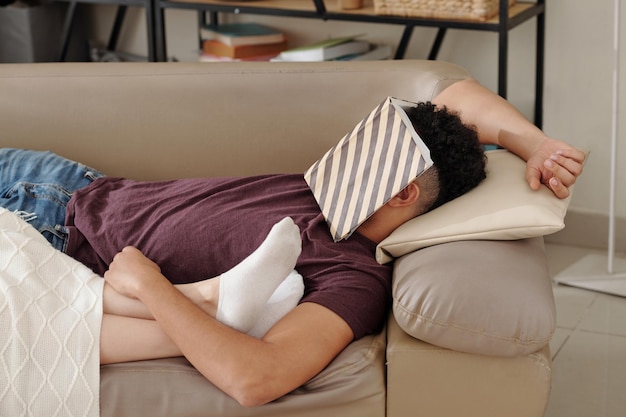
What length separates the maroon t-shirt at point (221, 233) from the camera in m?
1.63

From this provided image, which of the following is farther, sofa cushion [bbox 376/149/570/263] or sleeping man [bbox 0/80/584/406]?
sofa cushion [bbox 376/149/570/263]

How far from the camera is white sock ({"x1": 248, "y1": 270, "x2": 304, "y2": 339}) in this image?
5.28 ft

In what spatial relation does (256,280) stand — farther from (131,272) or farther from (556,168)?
(556,168)

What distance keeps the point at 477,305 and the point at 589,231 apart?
4.98ft

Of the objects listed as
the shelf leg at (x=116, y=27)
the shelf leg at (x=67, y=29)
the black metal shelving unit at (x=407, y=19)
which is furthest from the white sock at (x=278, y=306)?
the shelf leg at (x=116, y=27)

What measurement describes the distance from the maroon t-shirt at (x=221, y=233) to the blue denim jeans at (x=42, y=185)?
0.03m

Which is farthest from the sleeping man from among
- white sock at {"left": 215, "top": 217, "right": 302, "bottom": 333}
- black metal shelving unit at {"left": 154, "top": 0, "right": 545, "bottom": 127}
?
black metal shelving unit at {"left": 154, "top": 0, "right": 545, "bottom": 127}

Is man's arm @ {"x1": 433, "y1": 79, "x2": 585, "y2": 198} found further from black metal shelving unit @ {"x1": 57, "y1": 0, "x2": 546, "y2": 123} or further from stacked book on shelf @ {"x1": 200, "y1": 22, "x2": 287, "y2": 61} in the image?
stacked book on shelf @ {"x1": 200, "y1": 22, "x2": 287, "y2": 61}

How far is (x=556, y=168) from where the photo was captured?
1.71 m

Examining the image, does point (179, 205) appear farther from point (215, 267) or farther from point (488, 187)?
point (488, 187)

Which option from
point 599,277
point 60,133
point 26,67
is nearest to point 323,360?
point 60,133

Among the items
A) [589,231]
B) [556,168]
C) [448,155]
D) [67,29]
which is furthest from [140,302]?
[67,29]

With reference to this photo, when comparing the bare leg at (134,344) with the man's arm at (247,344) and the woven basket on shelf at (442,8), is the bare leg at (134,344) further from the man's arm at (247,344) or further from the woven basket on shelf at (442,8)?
the woven basket on shelf at (442,8)

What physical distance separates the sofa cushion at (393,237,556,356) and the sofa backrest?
670 millimetres
